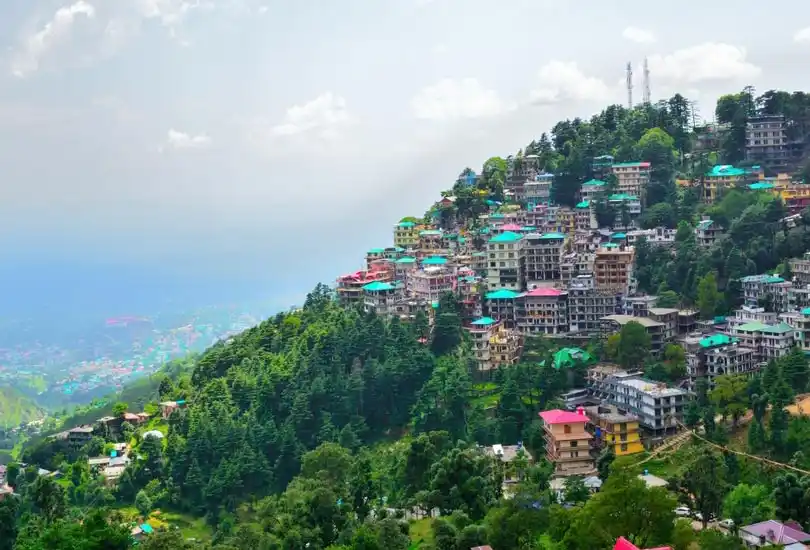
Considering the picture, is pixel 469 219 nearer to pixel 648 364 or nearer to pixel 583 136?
pixel 583 136

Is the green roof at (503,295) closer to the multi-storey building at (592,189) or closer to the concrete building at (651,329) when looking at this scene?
the concrete building at (651,329)

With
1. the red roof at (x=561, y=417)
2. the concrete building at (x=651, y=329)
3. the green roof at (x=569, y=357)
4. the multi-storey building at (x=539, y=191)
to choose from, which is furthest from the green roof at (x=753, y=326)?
the multi-storey building at (x=539, y=191)

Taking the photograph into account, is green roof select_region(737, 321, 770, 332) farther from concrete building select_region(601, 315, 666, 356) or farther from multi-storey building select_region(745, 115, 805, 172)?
multi-storey building select_region(745, 115, 805, 172)

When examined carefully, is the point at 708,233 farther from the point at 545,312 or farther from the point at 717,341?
the point at 717,341

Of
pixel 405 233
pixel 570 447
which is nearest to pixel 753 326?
pixel 570 447

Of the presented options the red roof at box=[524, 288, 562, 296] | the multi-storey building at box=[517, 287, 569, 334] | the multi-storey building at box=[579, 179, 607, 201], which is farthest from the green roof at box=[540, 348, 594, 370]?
the multi-storey building at box=[579, 179, 607, 201]

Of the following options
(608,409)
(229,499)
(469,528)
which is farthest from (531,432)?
(229,499)
